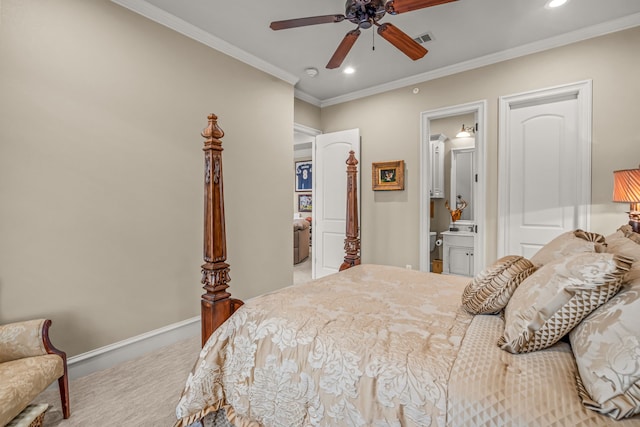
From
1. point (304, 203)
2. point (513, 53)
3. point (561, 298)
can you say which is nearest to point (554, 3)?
point (513, 53)

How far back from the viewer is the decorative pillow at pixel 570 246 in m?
1.38

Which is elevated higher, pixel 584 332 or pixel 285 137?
pixel 285 137

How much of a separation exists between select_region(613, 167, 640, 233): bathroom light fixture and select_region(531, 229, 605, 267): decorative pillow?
967mm

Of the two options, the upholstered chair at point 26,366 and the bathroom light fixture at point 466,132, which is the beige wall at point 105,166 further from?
the bathroom light fixture at point 466,132

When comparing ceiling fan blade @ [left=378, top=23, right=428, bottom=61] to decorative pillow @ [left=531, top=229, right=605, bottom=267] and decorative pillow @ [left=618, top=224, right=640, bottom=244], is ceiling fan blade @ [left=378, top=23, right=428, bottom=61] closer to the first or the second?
decorative pillow @ [left=531, top=229, right=605, bottom=267]

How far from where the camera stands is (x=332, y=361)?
1.16 meters

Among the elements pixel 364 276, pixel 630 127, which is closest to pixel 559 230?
pixel 630 127

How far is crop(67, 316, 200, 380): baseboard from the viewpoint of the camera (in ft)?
6.89

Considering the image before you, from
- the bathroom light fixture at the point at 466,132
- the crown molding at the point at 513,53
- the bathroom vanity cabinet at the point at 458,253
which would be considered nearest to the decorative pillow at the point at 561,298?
the crown molding at the point at 513,53

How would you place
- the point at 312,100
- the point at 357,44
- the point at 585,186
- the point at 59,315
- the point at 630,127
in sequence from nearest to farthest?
the point at 59,315 < the point at 630,127 < the point at 585,186 < the point at 357,44 < the point at 312,100

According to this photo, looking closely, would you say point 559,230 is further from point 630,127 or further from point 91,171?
point 91,171

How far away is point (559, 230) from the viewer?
296 centimetres

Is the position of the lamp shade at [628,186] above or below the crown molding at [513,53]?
Answer: below

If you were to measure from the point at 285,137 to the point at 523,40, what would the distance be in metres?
2.58
